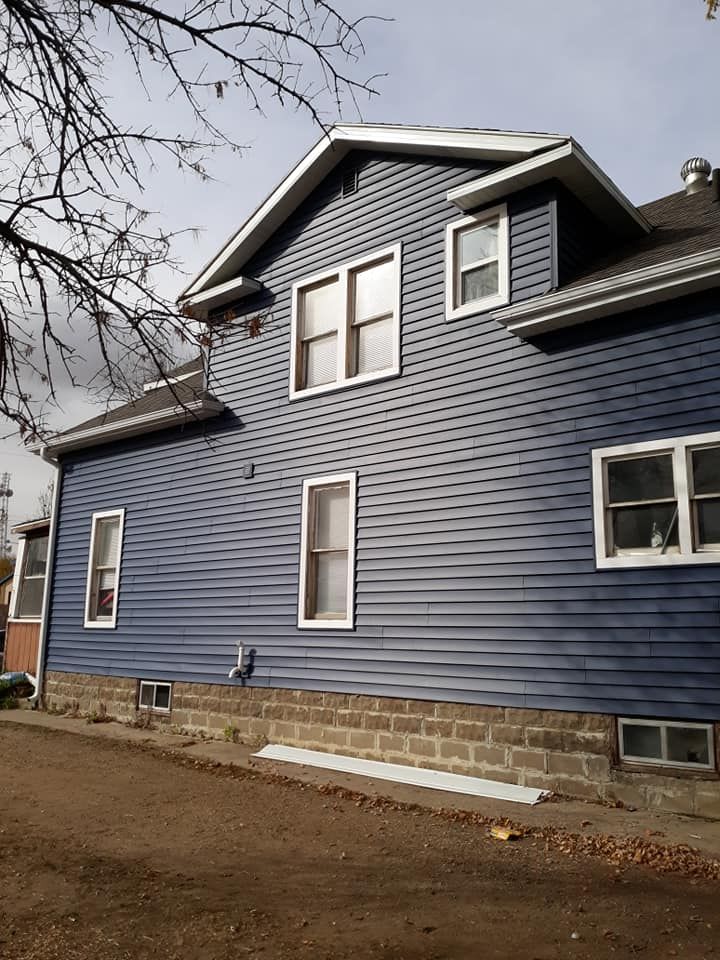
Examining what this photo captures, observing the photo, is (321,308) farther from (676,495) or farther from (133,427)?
(676,495)

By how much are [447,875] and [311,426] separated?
668 centimetres

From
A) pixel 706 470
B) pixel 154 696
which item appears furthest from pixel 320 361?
pixel 154 696

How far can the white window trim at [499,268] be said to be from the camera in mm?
9594

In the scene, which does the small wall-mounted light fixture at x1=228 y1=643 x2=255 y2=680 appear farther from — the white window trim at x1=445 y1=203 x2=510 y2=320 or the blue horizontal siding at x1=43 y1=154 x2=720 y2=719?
the white window trim at x1=445 y1=203 x2=510 y2=320

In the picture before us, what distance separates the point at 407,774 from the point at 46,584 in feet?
30.1

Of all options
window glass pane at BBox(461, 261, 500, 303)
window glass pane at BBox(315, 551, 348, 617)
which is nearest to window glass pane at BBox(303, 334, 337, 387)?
window glass pane at BBox(461, 261, 500, 303)

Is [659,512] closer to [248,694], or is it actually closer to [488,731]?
[488,731]

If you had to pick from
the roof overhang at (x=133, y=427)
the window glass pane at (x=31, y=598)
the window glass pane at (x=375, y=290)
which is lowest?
the window glass pane at (x=31, y=598)

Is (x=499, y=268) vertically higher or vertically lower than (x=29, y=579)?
higher

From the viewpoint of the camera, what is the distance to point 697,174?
12.1 metres

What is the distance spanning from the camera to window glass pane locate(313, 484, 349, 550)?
10953mm

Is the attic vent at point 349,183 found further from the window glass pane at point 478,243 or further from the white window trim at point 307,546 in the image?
the white window trim at point 307,546

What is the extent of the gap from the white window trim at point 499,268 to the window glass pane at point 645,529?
2895 millimetres

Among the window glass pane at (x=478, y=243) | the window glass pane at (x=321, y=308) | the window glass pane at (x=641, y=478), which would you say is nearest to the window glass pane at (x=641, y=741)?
the window glass pane at (x=641, y=478)
